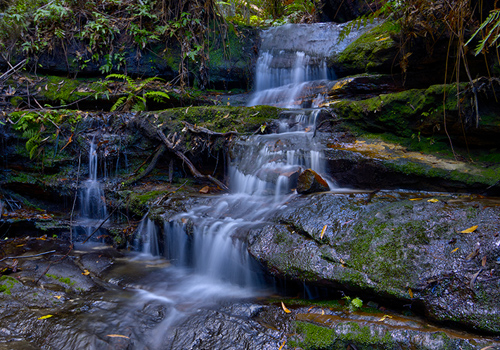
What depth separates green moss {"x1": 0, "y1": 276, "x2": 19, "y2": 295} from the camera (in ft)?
10.4

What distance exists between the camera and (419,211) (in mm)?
2783

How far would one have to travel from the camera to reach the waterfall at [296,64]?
287 inches

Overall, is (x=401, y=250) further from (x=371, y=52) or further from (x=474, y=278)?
(x=371, y=52)

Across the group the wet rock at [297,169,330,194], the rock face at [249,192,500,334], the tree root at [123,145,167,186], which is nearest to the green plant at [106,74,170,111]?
the tree root at [123,145,167,186]

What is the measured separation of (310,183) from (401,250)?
4.96ft

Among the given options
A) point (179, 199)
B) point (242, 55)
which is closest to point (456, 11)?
point (179, 199)

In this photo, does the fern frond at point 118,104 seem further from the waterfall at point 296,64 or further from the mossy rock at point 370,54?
the mossy rock at point 370,54

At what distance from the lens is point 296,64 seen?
8.27 m

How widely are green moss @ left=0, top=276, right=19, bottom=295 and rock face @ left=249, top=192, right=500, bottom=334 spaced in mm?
2672

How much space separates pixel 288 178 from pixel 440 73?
3606 mm

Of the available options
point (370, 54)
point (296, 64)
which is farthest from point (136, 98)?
point (370, 54)

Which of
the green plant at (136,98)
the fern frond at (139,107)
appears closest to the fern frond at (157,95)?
the green plant at (136,98)

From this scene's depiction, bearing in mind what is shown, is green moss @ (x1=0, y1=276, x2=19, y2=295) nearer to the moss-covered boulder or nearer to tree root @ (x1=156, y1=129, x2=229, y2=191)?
tree root @ (x1=156, y1=129, x2=229, y2=191)

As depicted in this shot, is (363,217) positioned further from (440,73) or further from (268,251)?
(440,73)
